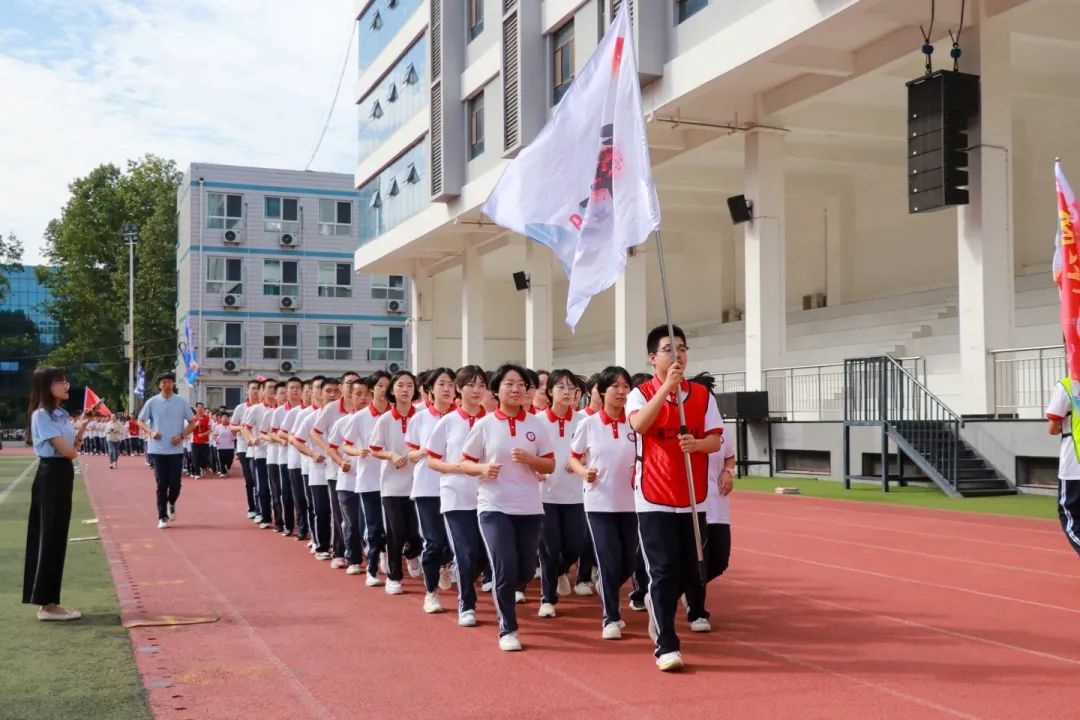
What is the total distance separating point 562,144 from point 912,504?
981 cm

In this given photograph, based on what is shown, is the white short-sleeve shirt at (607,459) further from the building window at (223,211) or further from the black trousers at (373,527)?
the building window at (223,211)

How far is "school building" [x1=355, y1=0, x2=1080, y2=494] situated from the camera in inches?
677

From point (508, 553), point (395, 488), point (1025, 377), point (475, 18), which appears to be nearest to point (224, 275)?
point (475, 18)

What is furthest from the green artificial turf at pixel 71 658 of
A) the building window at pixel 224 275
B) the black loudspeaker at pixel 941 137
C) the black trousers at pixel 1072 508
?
the building window at pixel 224 275

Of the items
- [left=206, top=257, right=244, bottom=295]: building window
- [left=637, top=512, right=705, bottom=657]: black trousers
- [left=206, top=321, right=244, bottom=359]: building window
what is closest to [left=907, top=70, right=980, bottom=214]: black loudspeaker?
[left=637, top=512, right=705, bottom=657]: black trousers

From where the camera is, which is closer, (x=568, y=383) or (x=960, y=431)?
(x=568, y=383)

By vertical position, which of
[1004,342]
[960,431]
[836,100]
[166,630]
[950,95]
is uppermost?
[836,100]

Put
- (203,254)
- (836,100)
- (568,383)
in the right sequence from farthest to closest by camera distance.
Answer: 1. (203,254)
2. (836,100)
3. (568,383)

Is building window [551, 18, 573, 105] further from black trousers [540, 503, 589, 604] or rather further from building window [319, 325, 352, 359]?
building window [319, 325, 352, 359]

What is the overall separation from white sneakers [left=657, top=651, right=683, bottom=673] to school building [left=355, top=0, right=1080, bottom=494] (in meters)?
10.9

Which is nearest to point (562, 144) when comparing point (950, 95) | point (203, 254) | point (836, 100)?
point (950, 95)

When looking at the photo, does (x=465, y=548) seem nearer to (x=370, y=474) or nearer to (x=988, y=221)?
(x=370, y=474)

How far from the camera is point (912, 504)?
15.4 metres

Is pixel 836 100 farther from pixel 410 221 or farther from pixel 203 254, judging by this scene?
pixel 203 254
